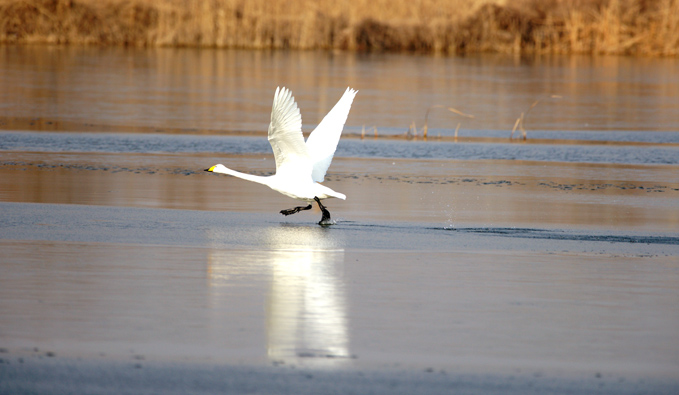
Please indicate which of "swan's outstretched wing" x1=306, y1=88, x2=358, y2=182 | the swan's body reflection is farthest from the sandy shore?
"swan's outstretched wing" x1=306, y1=88, x2=358, y2=182

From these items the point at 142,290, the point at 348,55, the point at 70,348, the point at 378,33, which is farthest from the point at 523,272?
the point at 378,33

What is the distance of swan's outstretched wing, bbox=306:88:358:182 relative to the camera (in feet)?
35.4

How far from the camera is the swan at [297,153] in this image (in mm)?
9844

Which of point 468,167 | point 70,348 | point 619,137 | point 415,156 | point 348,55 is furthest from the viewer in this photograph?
point 348,55

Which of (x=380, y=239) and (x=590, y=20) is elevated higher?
(x=590, y=20)

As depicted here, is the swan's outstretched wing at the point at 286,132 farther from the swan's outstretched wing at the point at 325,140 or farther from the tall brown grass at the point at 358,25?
the tall brown grass at the point at 358,25

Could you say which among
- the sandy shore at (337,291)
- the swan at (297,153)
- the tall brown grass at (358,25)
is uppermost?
the tall brown grass at (358,25)

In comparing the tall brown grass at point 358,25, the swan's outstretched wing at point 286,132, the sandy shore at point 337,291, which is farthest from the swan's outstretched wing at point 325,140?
the tall brown grass at point 358,25

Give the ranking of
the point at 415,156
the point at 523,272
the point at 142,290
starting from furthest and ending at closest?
the point at 415,156 < the point at 523,272 < the point at 142,290

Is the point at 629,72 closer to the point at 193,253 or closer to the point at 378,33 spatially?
the point at 378,33

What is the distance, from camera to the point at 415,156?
54.5ft

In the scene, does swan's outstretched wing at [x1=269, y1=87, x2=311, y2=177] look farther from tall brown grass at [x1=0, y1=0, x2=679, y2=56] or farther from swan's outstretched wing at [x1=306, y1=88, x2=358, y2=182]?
tall brown grass at [x1=0, y1=0, x2=679, y2=56]

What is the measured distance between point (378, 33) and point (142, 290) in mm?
36979

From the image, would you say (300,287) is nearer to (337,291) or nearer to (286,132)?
(337,291)
